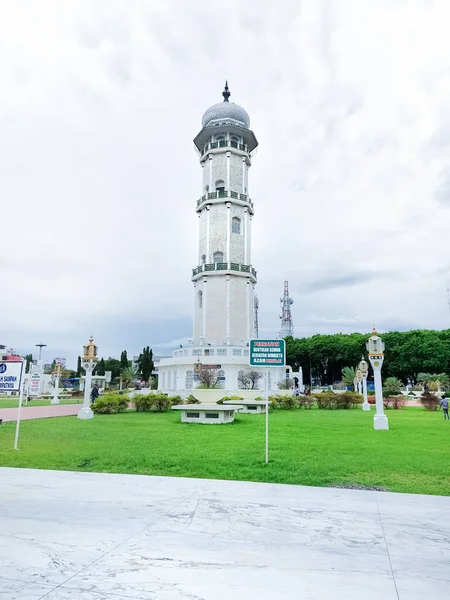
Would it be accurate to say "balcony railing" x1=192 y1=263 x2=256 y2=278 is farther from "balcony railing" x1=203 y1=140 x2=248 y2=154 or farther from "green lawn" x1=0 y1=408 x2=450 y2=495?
"green lawn" x1=0 y1=408 x2=450 y2=495

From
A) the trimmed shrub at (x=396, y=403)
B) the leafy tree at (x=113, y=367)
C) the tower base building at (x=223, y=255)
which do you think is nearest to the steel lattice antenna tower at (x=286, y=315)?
the leafy tree at (x=113, y=367)

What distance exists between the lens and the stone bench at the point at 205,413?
1773cm

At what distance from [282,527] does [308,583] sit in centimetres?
140

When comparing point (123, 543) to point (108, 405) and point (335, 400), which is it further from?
point (335, 400)

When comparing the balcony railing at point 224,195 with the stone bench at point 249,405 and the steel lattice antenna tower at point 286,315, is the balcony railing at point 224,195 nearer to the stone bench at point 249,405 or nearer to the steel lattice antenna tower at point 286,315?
the stone bench at point 249,405

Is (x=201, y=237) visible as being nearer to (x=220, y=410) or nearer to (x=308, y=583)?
(x=220, y=410)

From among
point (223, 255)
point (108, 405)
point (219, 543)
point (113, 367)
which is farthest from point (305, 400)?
point (113, 367)

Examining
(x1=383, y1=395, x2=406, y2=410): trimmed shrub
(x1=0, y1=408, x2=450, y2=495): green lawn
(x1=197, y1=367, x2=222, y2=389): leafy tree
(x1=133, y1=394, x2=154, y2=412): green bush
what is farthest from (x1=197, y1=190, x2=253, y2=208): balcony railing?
(x1=0, y1=408, x2=450, y2=495): green lawn

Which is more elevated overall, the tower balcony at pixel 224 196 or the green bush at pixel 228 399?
the tower balcony at pixel 224 196

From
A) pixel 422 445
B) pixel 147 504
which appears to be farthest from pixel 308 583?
pixel 422 445

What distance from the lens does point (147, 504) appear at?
5.81 m

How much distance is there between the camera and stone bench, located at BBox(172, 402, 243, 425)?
58.2ft

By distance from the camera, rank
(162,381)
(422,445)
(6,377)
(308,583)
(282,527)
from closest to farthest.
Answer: (308,583) < (282,527) < (6,377) < (422,445) < (162,381)

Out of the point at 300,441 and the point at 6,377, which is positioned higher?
the point at 6,377
